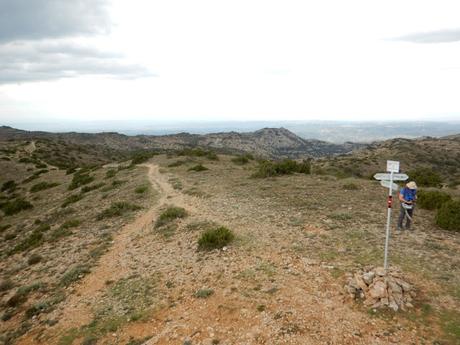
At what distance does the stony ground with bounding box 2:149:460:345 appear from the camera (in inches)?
322

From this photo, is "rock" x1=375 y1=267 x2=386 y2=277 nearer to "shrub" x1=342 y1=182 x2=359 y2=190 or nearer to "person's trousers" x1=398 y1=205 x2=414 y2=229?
"person's trousers" x1=398 y1=205 x2=414 y2=229

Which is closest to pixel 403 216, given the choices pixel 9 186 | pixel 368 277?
pixel 368 277

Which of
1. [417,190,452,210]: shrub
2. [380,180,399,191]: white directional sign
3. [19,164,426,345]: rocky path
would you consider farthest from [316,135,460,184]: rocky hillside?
[380,180,399,191]: white directional sign

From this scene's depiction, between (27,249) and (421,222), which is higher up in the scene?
(421,222)

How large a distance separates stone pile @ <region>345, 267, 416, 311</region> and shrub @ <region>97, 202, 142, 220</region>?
14.7 metres

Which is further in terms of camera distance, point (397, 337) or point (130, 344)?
point (130, 344)

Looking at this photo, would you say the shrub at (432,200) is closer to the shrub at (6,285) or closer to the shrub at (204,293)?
the shrub at (204,293)

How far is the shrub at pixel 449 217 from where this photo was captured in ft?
43.8

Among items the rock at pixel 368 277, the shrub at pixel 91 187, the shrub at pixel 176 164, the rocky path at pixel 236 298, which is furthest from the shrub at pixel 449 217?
the shrub at pixel 176 164

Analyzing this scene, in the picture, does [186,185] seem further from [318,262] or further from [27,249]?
[318,262]

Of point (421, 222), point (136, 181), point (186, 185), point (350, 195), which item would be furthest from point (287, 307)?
point (136, 181)

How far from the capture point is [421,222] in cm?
1458

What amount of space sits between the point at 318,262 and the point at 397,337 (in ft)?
12.1

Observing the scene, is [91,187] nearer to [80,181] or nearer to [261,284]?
[80,181]
